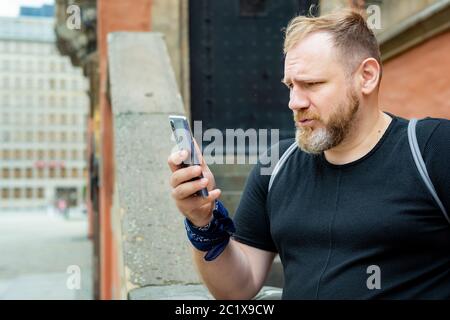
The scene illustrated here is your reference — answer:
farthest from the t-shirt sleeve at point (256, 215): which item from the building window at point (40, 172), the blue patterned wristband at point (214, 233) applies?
the building window at point (40, 172)

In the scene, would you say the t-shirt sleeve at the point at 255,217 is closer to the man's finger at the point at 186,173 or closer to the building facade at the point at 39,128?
the man's finger at the point at 186,173

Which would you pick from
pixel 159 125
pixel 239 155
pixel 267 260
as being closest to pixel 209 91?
pixel 239 155

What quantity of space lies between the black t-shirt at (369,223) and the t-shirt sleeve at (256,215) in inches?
3.0

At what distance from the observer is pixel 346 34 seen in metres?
1.71

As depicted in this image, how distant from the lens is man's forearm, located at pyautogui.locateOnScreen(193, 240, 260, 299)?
5.91 ft

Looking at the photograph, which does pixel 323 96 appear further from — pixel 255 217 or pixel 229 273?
pixel 229 273

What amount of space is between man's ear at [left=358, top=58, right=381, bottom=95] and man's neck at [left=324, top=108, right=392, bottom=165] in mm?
74

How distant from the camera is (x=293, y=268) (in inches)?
68.0

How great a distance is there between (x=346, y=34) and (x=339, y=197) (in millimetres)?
443

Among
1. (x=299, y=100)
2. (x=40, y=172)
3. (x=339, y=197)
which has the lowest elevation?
(x=40, y=172)

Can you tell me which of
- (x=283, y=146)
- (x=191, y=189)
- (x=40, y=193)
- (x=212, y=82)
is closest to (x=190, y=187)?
(x=191, y=189)

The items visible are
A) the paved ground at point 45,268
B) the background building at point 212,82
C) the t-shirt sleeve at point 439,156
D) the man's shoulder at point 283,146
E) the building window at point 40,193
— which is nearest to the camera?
the t-shirt sleeve at point 439,156

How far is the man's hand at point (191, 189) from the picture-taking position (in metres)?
1.59
